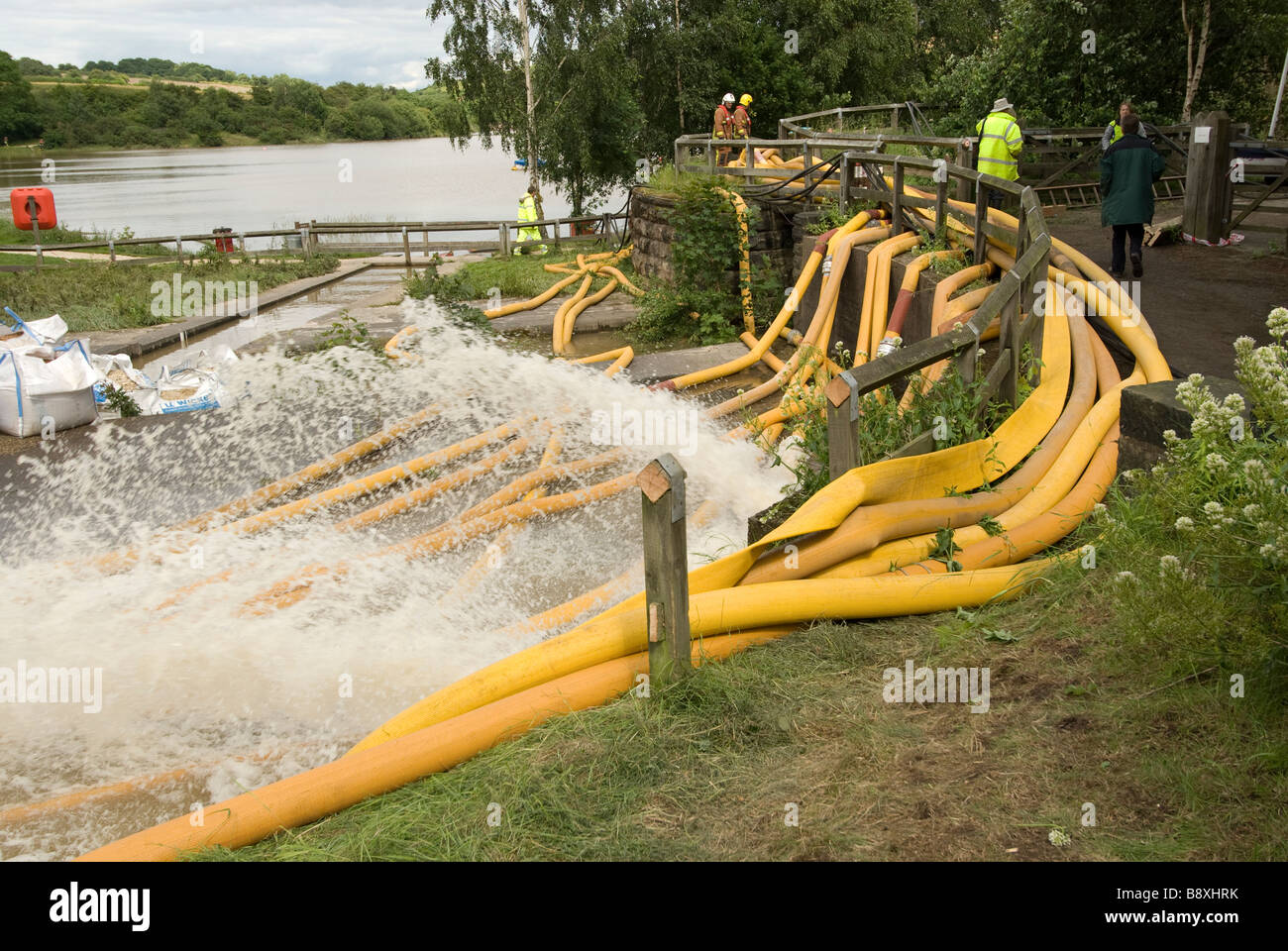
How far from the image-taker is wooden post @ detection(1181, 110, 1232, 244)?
34.2 ft

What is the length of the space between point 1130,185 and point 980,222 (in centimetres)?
150

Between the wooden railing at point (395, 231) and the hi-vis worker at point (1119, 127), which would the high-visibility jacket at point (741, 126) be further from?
the hi-vis worker at point (1119, 127)

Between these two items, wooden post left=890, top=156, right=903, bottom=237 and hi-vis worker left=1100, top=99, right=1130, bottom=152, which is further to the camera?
wooden post left=890, top=156, right=903, bottom=237

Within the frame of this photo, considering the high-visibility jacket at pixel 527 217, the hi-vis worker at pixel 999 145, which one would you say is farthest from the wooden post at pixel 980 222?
the high-visibility jacket at pixel 527 217

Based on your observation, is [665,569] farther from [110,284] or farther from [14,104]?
[14,104]

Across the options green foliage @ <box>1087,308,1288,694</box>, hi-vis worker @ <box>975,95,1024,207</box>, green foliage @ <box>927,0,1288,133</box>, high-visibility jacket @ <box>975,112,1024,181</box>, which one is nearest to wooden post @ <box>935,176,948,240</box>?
hi-vis worker @ <box>975,95,1024,207</box>

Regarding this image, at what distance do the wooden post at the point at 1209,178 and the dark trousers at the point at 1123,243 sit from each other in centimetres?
179

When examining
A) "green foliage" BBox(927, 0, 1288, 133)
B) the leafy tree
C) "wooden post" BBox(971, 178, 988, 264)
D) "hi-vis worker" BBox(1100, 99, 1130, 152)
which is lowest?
"wooden post" BBox(971, 178, 988, 264)

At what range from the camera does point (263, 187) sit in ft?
189

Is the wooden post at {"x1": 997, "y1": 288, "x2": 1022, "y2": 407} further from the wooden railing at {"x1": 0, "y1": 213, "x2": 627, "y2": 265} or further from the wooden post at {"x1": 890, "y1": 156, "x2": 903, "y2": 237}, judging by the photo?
the wooden railing at {"x1": 0, "y1": 213, "x2": 627, "y2": 265}

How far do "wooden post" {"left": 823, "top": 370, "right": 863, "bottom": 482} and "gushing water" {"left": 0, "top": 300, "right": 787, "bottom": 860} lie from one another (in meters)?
1.21

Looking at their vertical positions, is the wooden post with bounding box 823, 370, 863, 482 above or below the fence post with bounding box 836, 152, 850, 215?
below

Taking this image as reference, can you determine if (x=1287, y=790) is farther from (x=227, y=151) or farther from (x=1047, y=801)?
(x=227, y=151)

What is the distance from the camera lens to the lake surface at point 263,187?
39906 mm
